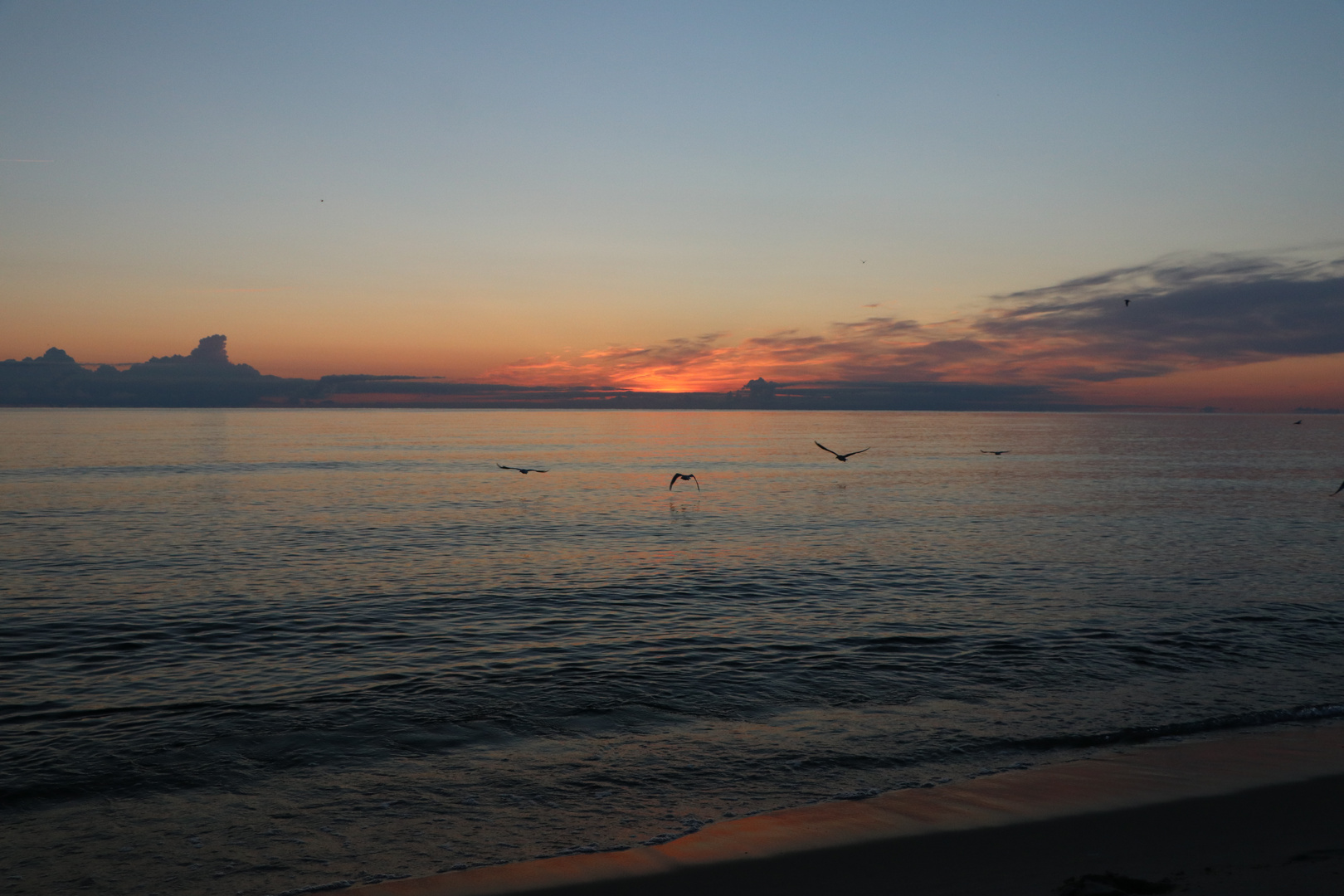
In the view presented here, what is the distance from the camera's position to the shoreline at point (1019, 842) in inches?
351

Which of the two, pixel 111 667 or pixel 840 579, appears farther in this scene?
pixel 840 579

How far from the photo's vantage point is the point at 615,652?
18953 millimetres

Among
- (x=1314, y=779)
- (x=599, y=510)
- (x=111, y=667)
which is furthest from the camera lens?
(x=599, y=510)

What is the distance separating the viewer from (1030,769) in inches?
481

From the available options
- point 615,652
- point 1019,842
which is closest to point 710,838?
point 1019,842

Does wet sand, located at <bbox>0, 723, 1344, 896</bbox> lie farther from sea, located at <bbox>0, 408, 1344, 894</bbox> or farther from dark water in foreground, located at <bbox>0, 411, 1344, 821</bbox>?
dark water in foreground, located at <bbox>0, 411, 1344, 821</bbox>

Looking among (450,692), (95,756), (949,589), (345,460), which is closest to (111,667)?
(95,756)

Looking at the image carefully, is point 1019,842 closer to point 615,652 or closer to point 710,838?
point 710,838

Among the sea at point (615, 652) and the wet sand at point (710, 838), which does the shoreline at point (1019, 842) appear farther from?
the sea at point (615, 652)

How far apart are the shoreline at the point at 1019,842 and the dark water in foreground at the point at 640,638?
3.50 feet

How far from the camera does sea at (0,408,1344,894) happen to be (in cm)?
1209

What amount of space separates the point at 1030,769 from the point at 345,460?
92.9 m

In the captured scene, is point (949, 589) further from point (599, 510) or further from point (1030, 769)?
point (599, 510)

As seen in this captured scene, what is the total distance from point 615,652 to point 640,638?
56.8 inches
